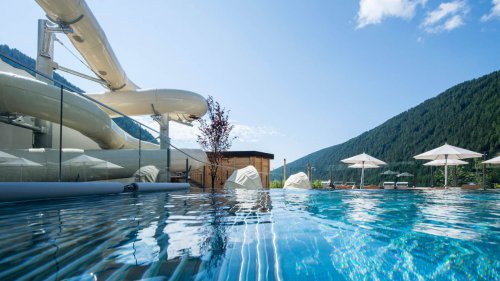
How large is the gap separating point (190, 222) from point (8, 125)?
13.6 ft

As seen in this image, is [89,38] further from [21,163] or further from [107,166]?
[21,163]

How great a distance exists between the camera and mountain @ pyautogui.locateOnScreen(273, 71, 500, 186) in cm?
3900

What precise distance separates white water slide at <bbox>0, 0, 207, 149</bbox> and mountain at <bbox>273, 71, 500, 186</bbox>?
23134 millimetres

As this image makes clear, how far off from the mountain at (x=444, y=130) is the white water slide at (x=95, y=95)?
2313 centimetres

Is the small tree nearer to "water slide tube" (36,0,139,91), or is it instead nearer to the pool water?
"water slide tube" (36,0,139,91)

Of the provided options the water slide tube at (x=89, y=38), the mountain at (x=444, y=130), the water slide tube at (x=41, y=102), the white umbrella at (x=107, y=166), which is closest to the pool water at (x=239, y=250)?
the water slide tube at (x=41, y=102)

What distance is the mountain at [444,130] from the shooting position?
1535 inches

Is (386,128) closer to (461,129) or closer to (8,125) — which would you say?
(461,129)

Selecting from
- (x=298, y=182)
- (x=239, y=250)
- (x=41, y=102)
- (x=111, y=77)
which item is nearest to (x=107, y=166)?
(x=41, y=102)

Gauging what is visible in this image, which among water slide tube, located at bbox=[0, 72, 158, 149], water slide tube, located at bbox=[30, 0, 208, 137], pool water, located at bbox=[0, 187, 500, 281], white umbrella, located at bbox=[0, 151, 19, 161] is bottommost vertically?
pool water, located at bbox=[0, 187, 500, 281]

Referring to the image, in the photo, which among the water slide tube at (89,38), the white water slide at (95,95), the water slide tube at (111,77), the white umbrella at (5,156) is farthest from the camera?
the water slide tube at (111,77)

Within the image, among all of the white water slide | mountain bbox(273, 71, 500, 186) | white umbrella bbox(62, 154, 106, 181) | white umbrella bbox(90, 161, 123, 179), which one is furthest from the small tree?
mountain bbox(273, 71, 500, 186)

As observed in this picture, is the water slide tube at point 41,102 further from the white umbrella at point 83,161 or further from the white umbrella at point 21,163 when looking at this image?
the white umbrella at point 21,163

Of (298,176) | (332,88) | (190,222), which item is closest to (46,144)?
(190,222)
